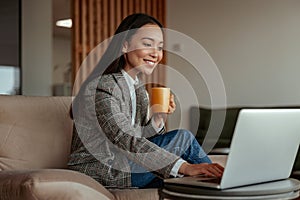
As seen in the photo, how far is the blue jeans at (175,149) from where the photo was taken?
2.01 m

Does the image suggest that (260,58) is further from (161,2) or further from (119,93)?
(119,93)

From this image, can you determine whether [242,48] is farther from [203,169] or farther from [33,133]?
[203,169]

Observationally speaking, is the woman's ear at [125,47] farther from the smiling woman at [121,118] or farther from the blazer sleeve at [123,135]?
the blazer sleeve at [123,135]

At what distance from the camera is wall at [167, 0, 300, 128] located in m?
5.94

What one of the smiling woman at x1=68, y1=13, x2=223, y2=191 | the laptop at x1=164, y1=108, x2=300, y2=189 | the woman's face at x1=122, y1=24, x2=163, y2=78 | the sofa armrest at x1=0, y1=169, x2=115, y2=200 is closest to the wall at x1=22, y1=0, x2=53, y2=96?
the smiling woman at x1=68, y1=13, x2=223, y2=191

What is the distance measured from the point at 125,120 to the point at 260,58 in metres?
4.50

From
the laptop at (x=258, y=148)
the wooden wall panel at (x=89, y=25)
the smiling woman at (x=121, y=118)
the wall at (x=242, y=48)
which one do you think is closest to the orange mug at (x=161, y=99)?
the smiling woman at (x=121, y=118)

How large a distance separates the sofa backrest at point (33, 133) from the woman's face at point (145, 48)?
0.56 metres

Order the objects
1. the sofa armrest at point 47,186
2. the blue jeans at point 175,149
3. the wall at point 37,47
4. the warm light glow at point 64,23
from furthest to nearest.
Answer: the warm light glow at point 64,23 → the wall at point 37,47 → the blue jeans at point 175,149 → the sofa armrest at point 47,186

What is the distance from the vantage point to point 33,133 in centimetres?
240

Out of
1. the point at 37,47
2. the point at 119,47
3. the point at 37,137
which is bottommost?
the point at 37,137

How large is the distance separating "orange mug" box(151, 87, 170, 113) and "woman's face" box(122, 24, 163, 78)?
0.14m

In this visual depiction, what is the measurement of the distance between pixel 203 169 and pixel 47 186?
48cm

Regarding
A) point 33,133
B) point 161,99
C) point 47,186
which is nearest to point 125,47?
point 161,99
